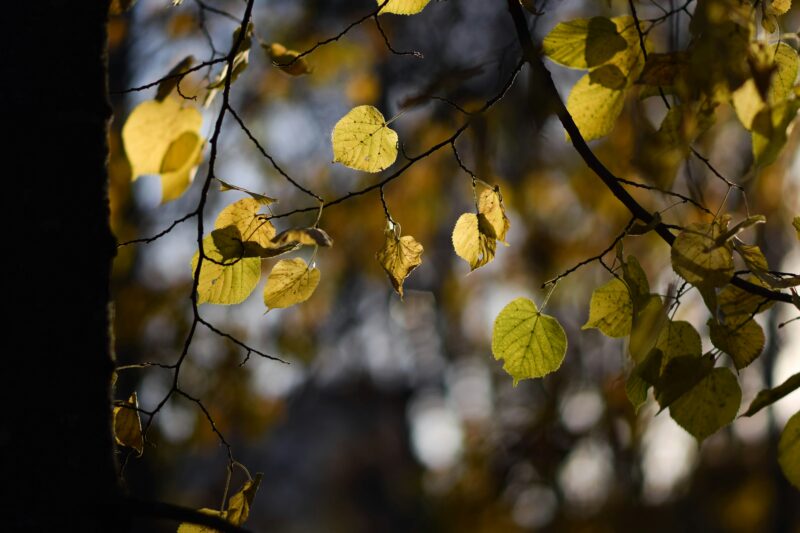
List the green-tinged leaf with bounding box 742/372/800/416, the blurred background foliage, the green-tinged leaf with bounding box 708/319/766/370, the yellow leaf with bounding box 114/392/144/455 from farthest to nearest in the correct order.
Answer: the blurred background foliage, the yellow leaf with bounding box 114/392/144/455, the green-tinged leaf with bounding box 708/319/766/370, the green-tinged leaf with bounding box 742/372/800/416

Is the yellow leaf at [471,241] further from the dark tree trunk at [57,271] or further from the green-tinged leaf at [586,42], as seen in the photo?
the dark tree trunk at [57,271]

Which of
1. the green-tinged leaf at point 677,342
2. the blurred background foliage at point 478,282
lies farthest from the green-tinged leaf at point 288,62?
the blurred background foliage at point 478,282

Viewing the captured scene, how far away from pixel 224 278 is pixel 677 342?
1.28ft

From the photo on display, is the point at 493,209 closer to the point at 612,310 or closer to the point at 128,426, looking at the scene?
the point at 612,310

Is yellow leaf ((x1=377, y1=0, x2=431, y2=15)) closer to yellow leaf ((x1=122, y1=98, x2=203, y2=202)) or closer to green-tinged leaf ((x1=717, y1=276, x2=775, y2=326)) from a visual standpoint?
yellow leaf ((x1=122, y1=98, x2=203, y2=202))

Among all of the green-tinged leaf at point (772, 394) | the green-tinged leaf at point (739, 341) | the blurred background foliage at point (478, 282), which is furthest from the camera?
the blurred background foliage at point (478, 282)

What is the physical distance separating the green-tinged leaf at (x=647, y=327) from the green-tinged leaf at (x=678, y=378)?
0.02 metres

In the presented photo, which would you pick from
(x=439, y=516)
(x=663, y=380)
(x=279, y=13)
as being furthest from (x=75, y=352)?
(x=439, y=516)

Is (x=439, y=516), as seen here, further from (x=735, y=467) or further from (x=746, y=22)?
(x=746, y=22)

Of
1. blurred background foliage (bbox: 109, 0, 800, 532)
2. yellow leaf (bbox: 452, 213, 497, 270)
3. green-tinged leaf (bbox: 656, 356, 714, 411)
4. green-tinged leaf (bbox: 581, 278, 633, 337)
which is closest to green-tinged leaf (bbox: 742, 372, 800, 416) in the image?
green-tinged leaf (bbox: 656, 356, 714, 411)

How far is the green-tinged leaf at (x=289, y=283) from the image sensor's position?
0.65m

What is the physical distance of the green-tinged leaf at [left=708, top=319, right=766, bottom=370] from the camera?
57 cm

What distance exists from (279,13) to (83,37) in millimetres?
4093

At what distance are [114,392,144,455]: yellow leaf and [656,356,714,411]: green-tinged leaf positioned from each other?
0.46 m
